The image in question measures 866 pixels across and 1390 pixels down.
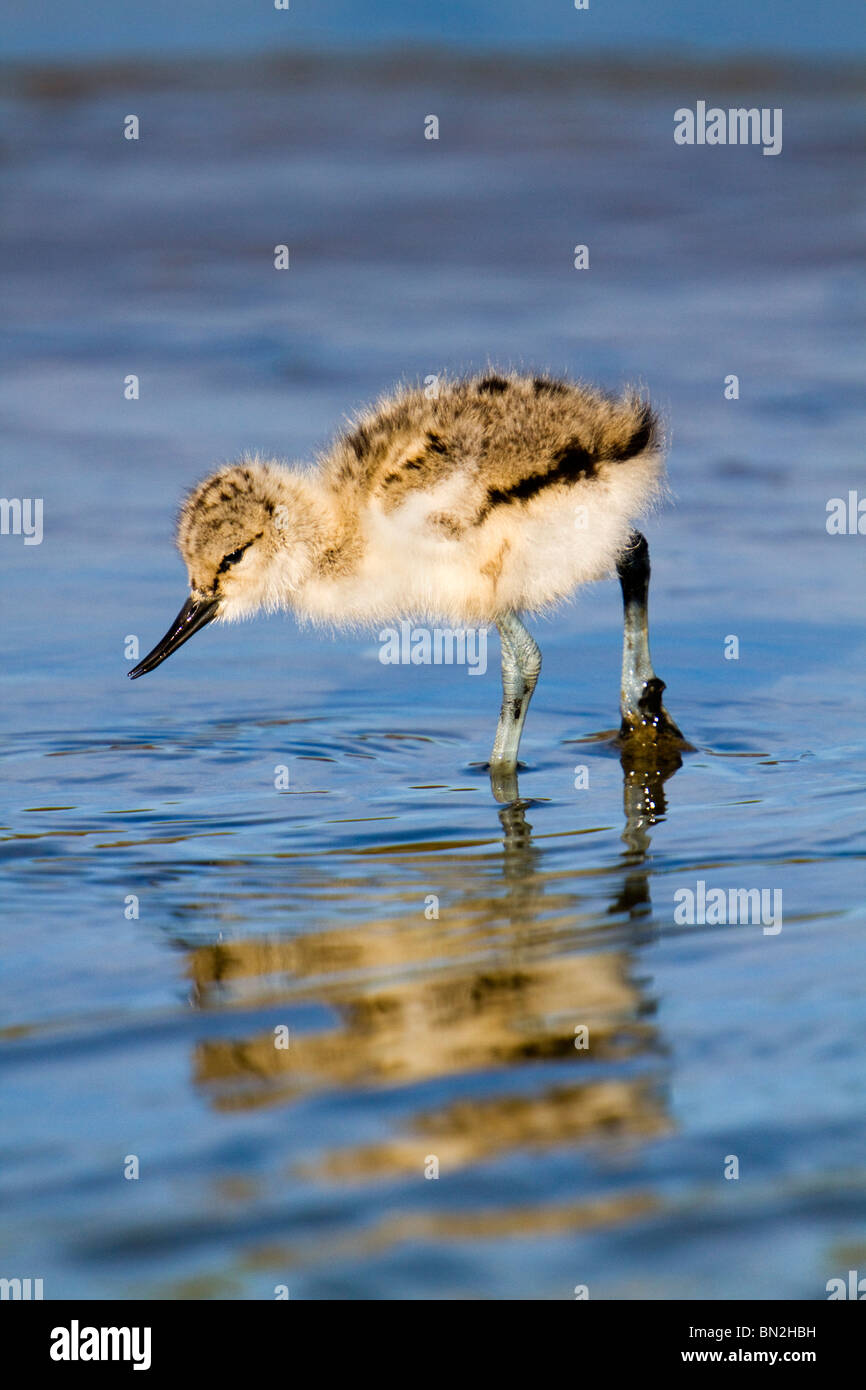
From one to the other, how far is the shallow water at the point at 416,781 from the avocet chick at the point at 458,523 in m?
0.35

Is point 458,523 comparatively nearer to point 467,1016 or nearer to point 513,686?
point 513,686

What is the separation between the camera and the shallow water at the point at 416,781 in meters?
2.75

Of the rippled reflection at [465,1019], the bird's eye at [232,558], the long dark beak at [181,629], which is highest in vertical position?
the bird's eye at [232,558]

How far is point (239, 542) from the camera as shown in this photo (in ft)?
17.5

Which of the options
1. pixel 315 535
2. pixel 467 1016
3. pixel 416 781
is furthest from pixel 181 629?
pixel 467 1016

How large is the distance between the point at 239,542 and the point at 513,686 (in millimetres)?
914

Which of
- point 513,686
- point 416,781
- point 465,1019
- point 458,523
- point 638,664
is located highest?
point 458,523

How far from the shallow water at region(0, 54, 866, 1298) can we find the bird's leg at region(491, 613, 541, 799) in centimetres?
11

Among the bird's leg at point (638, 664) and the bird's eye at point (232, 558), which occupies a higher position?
the bird's eye at point (232, 558)

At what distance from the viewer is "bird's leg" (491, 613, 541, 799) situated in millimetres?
5234

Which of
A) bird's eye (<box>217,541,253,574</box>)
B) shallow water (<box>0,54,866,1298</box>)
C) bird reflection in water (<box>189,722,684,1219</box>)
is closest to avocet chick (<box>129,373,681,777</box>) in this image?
bird's eye (<box>217,541,253,574</box>)

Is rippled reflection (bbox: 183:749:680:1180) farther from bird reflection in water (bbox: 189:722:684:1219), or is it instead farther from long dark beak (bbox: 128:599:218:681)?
long dark beak (bbox: 128:599:218:681)

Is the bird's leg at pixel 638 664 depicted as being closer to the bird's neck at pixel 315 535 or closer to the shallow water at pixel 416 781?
the shallow water at pixel 416 781

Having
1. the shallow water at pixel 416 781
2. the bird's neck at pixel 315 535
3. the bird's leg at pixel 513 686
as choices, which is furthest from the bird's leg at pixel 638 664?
A: the bird's neck at pixel 315 535
